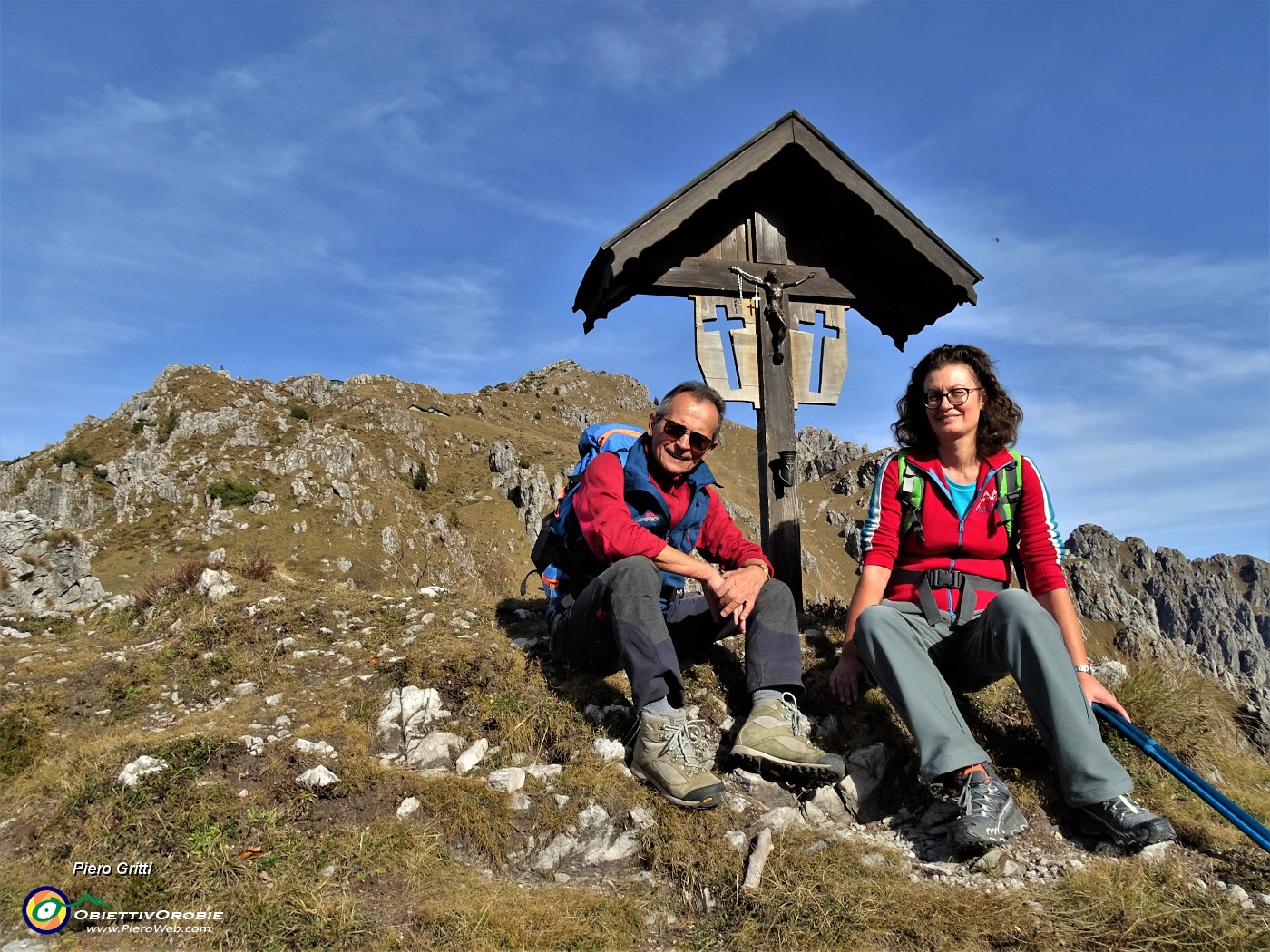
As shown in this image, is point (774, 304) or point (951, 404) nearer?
point (951, 404)

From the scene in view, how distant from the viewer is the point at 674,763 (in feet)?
12.2

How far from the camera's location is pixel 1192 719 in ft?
15.3

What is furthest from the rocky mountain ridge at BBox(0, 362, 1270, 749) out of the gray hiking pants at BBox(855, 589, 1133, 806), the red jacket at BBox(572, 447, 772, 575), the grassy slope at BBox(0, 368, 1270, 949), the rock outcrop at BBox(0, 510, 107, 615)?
the gray hiking pants at BBox(855, 589, 1133, 806)

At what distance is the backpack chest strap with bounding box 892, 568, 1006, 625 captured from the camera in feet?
13.9

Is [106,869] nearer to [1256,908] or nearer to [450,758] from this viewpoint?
[450,758]

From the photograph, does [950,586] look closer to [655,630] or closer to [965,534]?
[965,534]

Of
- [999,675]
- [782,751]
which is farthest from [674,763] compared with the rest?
[999,675]

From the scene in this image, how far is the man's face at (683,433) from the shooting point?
14.4 ft

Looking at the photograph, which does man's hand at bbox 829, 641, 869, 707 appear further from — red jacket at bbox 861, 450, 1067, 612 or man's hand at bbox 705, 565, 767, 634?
man's hand at bbox 705, 565, 767, 634

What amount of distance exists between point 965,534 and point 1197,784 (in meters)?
1.63

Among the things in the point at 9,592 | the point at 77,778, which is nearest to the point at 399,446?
the point at 9,592

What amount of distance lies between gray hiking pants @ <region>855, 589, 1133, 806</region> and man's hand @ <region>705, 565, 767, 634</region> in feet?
2.10

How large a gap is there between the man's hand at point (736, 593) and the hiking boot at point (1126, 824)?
6.26 ft

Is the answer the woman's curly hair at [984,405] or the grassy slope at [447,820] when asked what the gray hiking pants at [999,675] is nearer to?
the grassy slope at [447,820]
